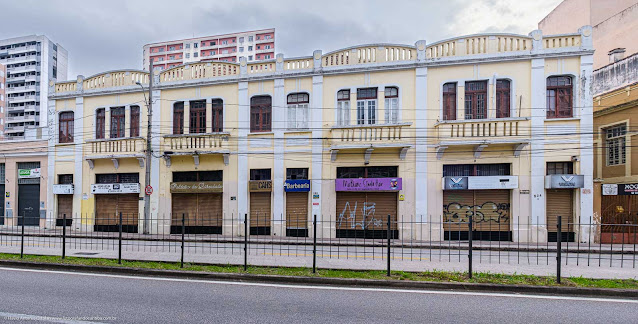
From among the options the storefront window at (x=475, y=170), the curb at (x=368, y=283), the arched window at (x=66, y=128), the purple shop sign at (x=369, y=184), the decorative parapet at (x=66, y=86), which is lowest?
the curb at (x=368, y=283)

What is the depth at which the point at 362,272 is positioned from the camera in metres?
8.04

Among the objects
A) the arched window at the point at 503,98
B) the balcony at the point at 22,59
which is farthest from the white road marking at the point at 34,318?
the balcony at the point at 22,59

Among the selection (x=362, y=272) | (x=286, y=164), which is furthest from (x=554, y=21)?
(x=362, y=272)

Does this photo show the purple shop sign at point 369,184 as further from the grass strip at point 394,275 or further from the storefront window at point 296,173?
the grass strip at point 394,275

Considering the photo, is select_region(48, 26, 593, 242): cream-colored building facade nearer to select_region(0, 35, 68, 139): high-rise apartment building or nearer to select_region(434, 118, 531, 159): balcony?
select_region(434, 118, 531, 159): balcony

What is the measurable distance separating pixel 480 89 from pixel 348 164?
6765 mm

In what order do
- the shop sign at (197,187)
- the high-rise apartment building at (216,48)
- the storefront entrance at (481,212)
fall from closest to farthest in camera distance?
the storefront entrance at (481,212) → the shop sign at (197,187) → the high-rise apartment building at (216,48)

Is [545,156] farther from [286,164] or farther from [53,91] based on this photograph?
[53,91]

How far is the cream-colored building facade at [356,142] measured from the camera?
1566 centimetres

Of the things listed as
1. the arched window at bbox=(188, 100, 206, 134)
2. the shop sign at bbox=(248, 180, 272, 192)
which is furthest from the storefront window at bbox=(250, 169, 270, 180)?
the arched window at bbox=(188, 100, 206, 134)

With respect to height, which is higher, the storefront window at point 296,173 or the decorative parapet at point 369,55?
the decorative parapet at point 369,55

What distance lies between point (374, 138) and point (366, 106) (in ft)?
5.99

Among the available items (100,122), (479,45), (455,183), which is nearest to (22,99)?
(100,122)

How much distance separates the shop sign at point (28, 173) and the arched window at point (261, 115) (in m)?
13.5
